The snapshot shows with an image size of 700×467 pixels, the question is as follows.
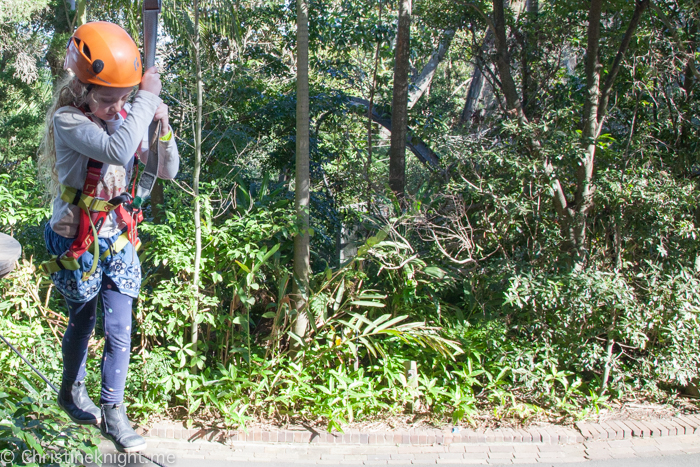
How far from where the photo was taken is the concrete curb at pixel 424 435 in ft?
14.8

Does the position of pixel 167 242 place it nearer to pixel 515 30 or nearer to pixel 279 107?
pixel 279 107

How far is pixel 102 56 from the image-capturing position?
7.83ft

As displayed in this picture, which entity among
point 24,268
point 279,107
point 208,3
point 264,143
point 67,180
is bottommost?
point 24,268

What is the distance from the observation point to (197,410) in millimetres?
4793

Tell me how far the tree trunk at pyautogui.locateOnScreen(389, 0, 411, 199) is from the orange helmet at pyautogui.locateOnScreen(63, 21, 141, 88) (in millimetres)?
4310

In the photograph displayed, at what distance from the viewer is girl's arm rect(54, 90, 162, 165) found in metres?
2.36

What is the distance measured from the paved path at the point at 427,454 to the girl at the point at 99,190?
1.71 m

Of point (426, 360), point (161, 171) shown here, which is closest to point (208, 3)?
point (161, 171)

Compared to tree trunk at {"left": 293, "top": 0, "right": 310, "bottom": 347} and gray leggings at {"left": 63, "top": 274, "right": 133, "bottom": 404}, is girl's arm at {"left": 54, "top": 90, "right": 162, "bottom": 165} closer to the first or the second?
gray leggings at {"left": 63, "top": 274, "right": 133, "bottom": 404}

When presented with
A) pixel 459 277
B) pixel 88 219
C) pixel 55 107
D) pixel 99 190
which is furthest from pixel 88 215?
pixel 459 277

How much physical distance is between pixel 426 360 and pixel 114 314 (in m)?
3.12

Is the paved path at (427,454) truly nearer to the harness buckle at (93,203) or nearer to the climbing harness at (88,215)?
the climbing harness at (88,215)

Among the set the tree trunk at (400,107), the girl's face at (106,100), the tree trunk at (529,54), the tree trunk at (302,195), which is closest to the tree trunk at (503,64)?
the tree trunk at (529,54)

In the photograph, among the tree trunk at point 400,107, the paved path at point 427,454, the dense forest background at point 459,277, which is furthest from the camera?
the tree trunk at point 400,107
